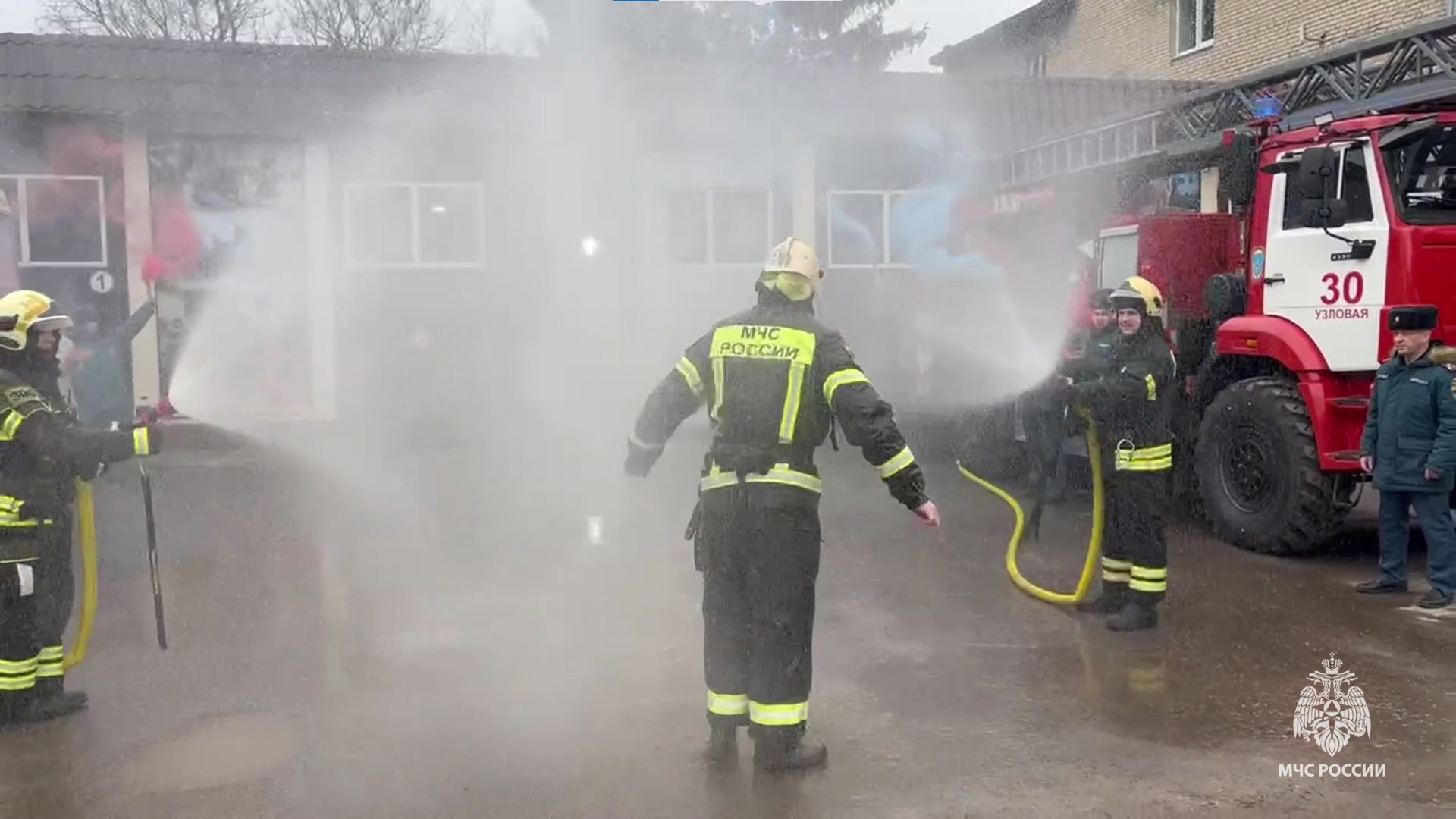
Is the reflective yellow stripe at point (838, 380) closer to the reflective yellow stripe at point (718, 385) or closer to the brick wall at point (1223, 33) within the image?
the reflective yellow stripe at point (718, 385)

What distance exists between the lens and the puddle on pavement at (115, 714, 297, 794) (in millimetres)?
4055

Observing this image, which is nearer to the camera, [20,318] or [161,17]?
[20,318]

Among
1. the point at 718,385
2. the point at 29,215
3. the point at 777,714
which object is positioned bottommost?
the point at 777,714

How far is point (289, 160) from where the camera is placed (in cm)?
1461

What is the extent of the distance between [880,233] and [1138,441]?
450 inches

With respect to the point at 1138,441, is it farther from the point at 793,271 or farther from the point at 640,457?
the point at 640,457

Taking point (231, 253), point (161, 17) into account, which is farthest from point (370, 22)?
point (231, 253)

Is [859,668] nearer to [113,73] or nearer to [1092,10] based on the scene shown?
[113,73]

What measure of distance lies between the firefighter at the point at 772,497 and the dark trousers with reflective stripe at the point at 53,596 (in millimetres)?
2676

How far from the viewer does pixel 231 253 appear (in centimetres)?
1512

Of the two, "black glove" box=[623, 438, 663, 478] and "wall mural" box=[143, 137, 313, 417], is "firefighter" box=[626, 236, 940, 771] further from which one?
"wall mural" box=[143, 137, 313, 417]

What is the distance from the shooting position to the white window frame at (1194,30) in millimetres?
19906

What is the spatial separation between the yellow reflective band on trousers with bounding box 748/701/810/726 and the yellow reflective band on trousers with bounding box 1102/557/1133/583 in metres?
2.56

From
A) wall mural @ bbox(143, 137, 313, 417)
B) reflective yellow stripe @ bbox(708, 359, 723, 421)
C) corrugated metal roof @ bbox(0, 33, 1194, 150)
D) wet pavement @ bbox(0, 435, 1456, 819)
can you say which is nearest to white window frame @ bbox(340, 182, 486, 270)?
wall mural @ bbox(143, 137, 313, 417)
